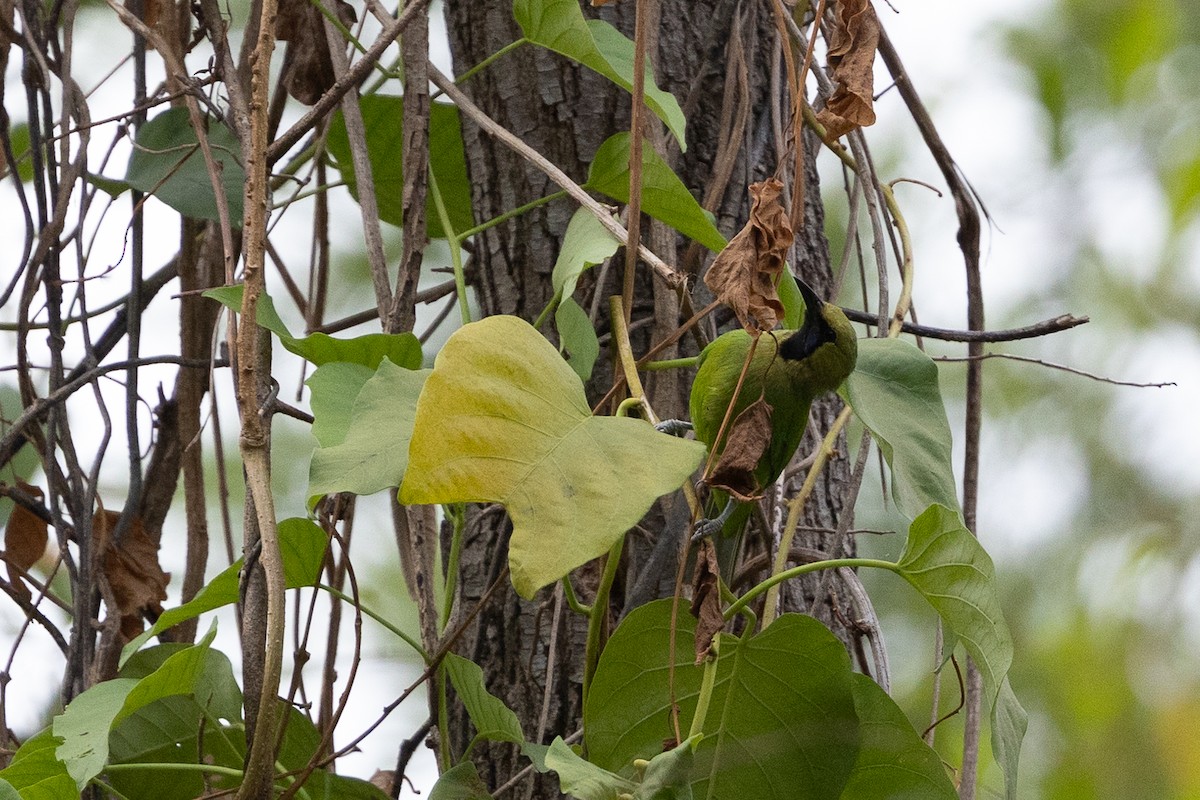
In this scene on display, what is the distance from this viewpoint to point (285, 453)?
3051 mm

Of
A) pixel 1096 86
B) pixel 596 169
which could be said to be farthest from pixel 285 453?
pixel 1096 86

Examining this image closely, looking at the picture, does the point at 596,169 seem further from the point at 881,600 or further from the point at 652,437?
the point at 881,600

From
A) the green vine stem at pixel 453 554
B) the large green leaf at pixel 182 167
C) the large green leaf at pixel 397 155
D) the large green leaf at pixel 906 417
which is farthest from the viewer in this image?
the large green leaf at pixel 397 155

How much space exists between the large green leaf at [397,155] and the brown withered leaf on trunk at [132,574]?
45cm

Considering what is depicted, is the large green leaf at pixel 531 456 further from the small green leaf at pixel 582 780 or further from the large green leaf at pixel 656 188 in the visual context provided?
the large green leaf at pixel 656 188

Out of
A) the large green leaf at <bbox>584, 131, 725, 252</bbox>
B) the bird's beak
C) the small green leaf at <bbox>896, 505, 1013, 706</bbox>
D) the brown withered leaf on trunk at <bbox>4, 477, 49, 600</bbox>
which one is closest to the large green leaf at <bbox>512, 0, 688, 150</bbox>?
the large green leaf at <bbox>584, 131, 725, 252</bbox>

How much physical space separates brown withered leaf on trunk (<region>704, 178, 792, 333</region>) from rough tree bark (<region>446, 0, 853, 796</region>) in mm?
419

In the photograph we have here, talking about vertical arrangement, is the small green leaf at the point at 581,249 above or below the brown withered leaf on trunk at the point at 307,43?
below

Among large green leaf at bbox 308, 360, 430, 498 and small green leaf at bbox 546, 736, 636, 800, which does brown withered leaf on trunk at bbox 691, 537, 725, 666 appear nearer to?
small green leaf at bbox 546, 736, 636, 800

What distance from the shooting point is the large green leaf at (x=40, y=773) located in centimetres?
78

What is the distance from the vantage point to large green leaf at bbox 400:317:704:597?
1.73 ft

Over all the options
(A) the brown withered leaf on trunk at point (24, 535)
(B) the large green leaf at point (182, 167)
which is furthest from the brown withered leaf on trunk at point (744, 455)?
(A) the brown withered leaf on trunk at point (24, 535)

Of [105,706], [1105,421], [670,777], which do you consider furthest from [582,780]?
[1105,421]

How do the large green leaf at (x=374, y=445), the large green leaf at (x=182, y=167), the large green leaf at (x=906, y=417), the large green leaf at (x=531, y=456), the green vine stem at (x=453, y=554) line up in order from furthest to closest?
1. the large green leaf at (x=182, y=167)
2. the green vine stem at (x=453, y=554)
3. the large green leaf at (x=906, y=417)
4. the large green leaf at (x=374, y=445)
5. the large green leaf at (x=531, y=456)
